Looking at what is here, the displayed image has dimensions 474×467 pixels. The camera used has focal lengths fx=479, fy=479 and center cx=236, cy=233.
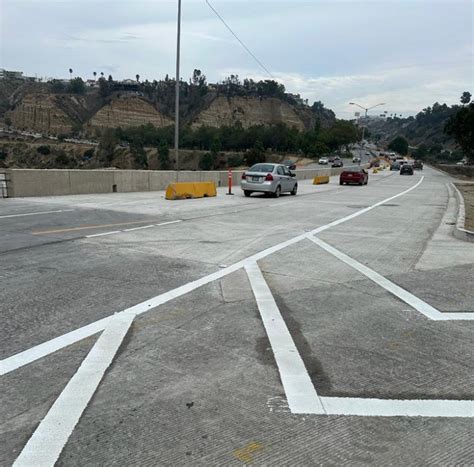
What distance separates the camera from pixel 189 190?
21.3 meters

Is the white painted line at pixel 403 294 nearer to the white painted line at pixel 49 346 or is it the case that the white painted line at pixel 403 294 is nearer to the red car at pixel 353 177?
the white painted line at pixel 49 346

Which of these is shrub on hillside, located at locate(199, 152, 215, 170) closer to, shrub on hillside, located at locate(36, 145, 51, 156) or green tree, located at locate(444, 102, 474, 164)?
shrub on hillside, located at locate(36, 145, 51, 156)

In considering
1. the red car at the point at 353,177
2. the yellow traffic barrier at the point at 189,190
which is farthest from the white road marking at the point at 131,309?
A: the red car at the point at 353,177

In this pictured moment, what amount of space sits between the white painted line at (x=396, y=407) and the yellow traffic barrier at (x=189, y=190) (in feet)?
56.8

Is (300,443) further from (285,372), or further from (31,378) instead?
(31,378)

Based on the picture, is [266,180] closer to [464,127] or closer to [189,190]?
[189,190]

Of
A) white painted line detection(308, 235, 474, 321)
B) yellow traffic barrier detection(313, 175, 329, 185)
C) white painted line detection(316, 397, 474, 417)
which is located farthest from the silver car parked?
white painted line detection(316, 397, 474, 417)

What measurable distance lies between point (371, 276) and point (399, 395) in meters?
A: 3.98

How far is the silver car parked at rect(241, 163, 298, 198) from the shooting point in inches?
894

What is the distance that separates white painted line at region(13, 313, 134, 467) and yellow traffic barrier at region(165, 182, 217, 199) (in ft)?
52.2

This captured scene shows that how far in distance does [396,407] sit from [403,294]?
3.26m

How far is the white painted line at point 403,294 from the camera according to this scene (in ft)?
18.7

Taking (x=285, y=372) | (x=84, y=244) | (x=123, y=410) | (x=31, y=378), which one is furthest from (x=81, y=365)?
(x=84, y=244)

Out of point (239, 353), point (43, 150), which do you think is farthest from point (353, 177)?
point (43, 150)
